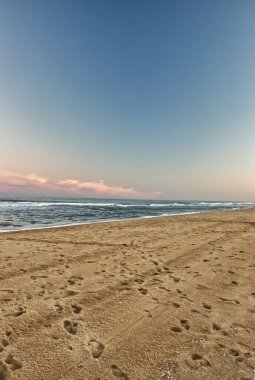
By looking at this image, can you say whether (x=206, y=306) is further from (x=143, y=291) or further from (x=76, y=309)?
(x=76, y=309)

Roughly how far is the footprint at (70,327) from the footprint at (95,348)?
42 cm

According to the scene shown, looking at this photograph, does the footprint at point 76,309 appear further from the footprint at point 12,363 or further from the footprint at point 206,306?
the footprint at point 206,306

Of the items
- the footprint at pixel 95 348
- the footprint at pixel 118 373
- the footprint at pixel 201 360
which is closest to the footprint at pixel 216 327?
the footprint at pixel 201 360

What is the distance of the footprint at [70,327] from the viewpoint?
436cm

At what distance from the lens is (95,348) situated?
12.9 feet

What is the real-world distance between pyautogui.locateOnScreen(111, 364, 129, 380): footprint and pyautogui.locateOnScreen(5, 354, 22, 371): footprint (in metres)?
1.35

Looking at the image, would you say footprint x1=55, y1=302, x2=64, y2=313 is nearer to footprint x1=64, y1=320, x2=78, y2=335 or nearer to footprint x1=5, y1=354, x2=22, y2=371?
footprint x1=64, y1=320, x2=78, y2=335

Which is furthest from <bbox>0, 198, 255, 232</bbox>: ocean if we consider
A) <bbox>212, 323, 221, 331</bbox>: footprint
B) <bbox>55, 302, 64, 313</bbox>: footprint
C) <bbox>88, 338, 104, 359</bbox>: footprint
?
<bbox>212, 323, 221, 331</bbox>: footprint

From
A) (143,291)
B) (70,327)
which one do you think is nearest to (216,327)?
(143,291)

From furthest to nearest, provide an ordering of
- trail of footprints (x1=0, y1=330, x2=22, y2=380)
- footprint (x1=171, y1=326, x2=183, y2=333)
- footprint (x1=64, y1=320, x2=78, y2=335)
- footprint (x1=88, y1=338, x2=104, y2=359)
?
footprint (x1=171, y1=326, x2=183, y2=333) → footprint (x1=64, y1=320, x2=78, y2=335) → footprint (x1=88, y1=338, x2=104, y2=359) → trail of footprints (x1=0, y1=330, x2=22, y2=380)

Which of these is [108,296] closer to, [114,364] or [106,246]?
[114,364]

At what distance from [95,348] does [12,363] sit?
1222mm

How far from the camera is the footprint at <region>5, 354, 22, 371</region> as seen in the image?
3462 millimetres

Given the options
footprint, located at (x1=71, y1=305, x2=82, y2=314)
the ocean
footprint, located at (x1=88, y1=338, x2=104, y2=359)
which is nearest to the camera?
footprint, located at (x1=88, y1=338, x2=104, y2=359)
